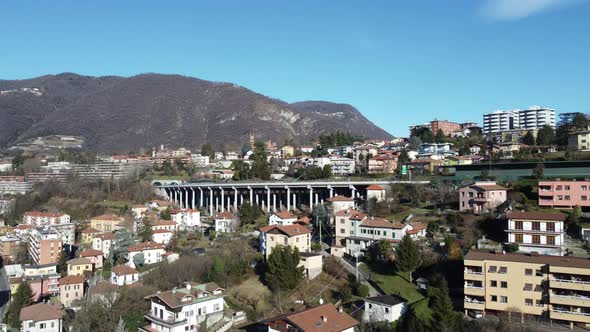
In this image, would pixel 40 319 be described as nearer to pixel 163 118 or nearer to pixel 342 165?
pixel 342 165

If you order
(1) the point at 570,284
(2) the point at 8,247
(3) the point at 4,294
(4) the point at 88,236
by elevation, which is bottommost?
(3) the point at 4,294

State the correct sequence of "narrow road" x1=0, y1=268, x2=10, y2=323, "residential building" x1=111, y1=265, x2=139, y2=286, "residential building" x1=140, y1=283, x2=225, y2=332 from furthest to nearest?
1. "residential building" x1=111, y1=265, x2=139, y2=286
2. "narrow road" x1=0, y1=268, x2=10, y2=323
3. "residential building" x1=140, y1=283, x2=225, y2=332

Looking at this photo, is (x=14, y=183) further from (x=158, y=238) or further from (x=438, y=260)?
(x=438, y=260)

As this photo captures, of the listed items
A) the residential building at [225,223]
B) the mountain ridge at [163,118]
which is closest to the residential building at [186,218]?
the residential building at [225,223]

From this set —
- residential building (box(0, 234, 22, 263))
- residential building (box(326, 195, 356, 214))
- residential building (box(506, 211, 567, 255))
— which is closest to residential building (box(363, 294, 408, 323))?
residential building (box(506, 211, 567, 255))

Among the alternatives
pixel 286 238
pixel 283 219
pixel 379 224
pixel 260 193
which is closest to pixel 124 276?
pixel 286 238

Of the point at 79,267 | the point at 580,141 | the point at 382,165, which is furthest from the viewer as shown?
the point at 382,165

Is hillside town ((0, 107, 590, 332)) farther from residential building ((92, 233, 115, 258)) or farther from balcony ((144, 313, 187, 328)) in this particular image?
residential building ((92, 233, 115, 258))
